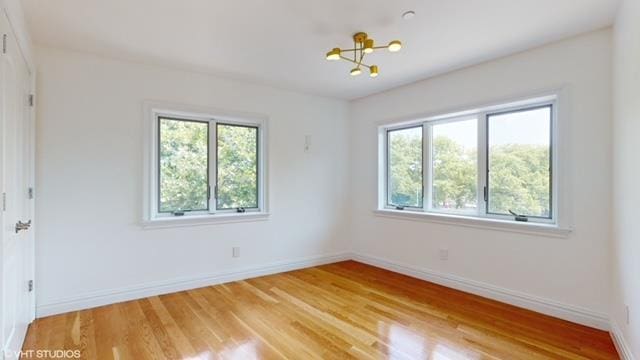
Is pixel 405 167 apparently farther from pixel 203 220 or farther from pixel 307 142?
pixel 203 220

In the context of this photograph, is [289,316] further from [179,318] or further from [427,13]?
[427,13]

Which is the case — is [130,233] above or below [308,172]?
below

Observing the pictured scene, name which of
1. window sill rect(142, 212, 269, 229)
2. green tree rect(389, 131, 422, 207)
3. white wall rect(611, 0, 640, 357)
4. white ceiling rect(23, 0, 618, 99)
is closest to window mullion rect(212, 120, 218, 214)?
window sill rect(142, 212, 269, 229)

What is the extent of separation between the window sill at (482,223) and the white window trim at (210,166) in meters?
1.72

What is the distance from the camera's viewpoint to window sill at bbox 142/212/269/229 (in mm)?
3535

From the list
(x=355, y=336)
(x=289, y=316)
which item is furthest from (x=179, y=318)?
(x=355, y=336)

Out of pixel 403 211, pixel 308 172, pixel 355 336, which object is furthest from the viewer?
pixel 308 172

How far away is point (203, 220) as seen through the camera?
12.6ft

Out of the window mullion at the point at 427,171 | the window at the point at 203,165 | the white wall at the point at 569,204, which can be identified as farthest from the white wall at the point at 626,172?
the window at the point at 203,165

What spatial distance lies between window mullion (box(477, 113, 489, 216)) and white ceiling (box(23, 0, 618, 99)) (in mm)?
686

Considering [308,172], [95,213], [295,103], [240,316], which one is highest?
[295,103]

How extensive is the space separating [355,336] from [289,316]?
2.21ft

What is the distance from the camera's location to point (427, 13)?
96.8 inches

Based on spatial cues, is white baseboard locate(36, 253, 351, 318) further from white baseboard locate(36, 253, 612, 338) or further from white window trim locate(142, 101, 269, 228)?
white window trim locate(142, 101, 269, 228)
